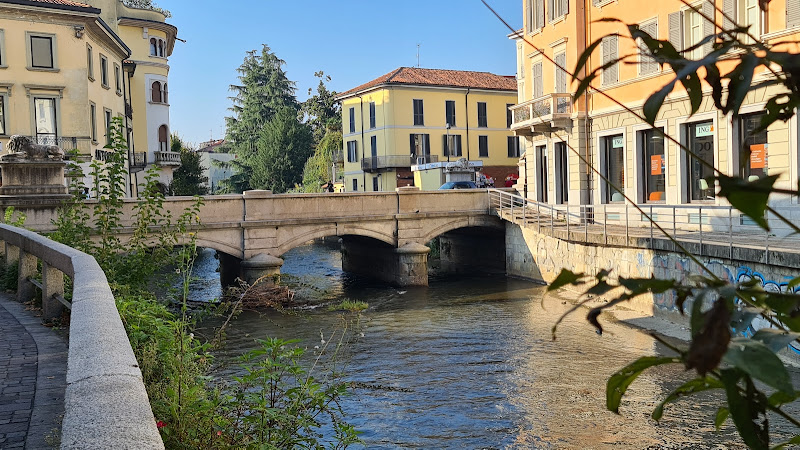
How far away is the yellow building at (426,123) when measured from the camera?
172ft

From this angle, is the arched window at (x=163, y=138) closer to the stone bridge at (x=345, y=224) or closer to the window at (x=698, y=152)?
the stone bridge at (x=345, y=224)

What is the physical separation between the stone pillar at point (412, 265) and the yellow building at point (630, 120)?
5.73 metres

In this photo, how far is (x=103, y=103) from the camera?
37156 mm

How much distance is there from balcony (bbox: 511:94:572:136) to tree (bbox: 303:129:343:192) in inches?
1334

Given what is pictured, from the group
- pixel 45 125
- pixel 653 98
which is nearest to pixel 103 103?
pixel 45 125

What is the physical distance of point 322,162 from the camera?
63.0m

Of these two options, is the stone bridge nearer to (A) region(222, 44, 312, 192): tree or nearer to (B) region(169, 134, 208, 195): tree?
(B) region(169, 134, 208, 195): tree

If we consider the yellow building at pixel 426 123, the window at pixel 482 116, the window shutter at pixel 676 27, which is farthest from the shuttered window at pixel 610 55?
the window at pixel 482 116

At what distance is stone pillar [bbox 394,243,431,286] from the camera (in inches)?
1117

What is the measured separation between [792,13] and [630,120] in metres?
7.11

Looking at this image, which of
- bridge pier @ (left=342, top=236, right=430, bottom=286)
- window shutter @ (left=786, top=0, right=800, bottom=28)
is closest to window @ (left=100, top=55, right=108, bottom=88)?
bridge pier @ (left=342, top=236, right=430, bottom=286)

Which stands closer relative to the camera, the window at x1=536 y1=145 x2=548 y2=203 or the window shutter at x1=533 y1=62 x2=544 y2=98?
the window shutter at x1=533 y1=62 x2=544 y2=98

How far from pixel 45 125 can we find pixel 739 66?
35.9m

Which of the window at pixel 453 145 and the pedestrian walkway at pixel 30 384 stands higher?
the window at pixel 453 145
